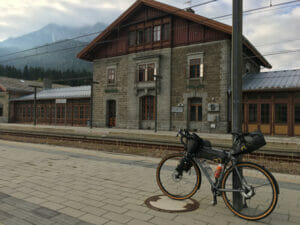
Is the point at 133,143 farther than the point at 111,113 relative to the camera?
No

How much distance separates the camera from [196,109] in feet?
64.0

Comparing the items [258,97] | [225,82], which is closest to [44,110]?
[225,82]

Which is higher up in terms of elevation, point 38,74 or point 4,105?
point 38,74

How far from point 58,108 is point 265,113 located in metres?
23.4

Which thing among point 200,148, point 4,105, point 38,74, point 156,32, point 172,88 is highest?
point 38,74

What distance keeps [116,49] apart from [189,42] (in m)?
7.80

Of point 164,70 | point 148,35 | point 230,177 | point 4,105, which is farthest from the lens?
point 4,105

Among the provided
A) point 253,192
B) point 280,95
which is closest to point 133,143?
point 253,192

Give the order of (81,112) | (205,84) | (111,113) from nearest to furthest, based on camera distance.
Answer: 1. (205,84)
2. (111,113)
3. (81,112)

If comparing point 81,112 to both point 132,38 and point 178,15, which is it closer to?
point 132,38

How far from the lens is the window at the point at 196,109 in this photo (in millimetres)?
19391

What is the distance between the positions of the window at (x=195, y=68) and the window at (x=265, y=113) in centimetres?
505

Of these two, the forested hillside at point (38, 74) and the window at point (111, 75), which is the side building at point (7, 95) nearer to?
the window at point (111, 75)

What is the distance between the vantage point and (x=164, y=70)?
2108 cm
